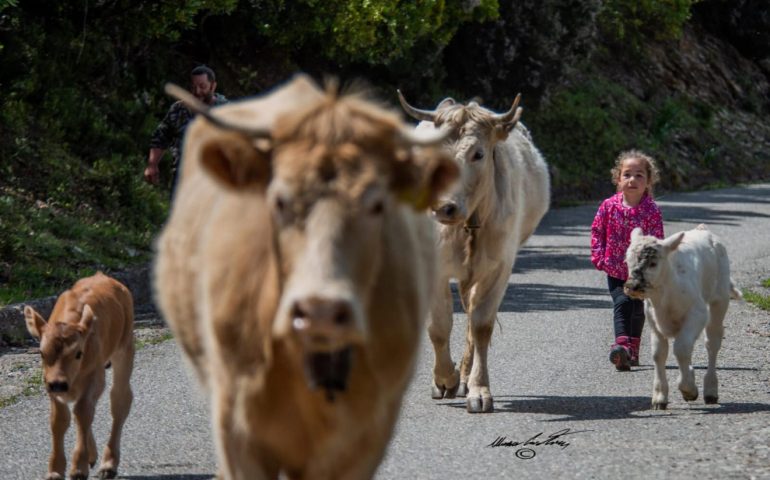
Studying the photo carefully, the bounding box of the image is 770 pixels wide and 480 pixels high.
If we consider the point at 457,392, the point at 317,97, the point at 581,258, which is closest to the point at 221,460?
the point at 317,97

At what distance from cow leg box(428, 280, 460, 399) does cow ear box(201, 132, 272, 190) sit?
5.51 meters

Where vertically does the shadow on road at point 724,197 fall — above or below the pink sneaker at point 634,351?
below

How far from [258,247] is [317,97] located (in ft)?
2.07

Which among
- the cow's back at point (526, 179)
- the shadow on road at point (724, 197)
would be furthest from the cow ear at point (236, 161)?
the shadow on road at point (724, 197)

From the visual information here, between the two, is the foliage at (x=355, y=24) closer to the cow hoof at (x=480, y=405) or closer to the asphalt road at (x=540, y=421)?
the asphalt road at (x=540, y=421)

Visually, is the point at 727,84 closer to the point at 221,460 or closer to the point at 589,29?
the point at 589,29

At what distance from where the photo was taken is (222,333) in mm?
5051

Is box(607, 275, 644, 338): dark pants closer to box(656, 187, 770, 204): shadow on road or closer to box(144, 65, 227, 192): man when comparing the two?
box(144, 65, 227, 192): man

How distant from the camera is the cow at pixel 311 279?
4.44 metres

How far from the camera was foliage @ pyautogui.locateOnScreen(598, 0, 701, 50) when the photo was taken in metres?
40.0

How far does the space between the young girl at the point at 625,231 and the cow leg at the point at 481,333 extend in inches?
48.8

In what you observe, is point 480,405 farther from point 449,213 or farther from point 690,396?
point 690,396

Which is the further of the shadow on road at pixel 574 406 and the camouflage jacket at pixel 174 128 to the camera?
the camouflage jacket at pixel 174 128

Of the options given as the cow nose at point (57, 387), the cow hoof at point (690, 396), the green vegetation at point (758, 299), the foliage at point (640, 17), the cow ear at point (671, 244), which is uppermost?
the foliage at point (640, 17)
